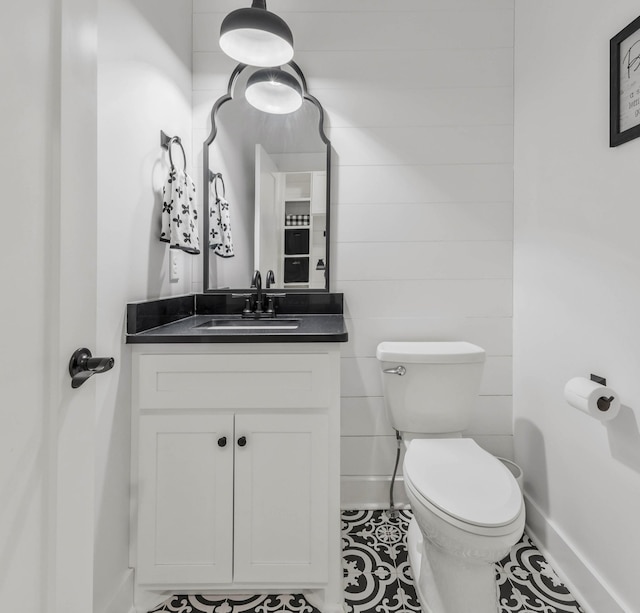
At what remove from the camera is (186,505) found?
1318mm

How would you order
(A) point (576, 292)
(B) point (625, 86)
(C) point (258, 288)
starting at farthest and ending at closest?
(C) point (258, 288)
(A) point (576, 292)
(B) point (625, 86)

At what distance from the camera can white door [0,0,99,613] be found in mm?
547

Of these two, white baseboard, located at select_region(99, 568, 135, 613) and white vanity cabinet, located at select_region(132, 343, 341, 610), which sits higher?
white vanity cabinet, located at select_region(132, 343, 341, 610)

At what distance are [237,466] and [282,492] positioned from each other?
17 cm

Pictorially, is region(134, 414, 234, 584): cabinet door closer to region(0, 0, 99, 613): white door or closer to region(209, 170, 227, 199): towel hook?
region(0, 0, 99, 613): white door

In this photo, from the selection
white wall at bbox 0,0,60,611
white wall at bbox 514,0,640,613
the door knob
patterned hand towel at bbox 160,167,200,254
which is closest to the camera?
white wall at bbox 0,0,60,611

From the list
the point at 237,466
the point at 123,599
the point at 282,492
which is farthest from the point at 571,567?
the point at 123,599

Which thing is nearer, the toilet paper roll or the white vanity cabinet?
the toilet paper roll

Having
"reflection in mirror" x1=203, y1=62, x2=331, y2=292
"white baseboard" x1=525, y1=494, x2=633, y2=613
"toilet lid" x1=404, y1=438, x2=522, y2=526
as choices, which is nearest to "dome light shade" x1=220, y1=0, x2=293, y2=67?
"reflection in mirror" x1=203, y1=62, x2=331, y2=292

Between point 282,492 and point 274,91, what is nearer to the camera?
point 282,492

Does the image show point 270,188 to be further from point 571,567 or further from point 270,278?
point 571,567

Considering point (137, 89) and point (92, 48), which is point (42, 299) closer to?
point (92, 48)

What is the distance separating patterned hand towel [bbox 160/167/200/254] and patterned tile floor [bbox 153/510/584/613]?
50.8 inches

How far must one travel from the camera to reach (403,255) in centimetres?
195
